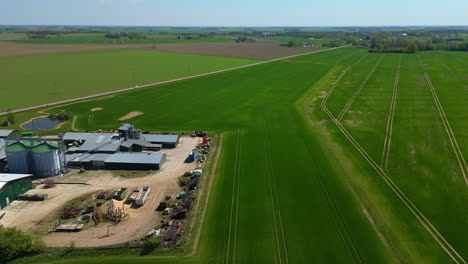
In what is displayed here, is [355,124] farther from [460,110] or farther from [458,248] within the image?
[458,248]

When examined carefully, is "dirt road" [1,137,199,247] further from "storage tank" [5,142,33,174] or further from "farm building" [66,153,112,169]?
"storage tank" [5,142,33,174]

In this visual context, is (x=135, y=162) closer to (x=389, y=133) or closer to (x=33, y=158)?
(x=33, y=158)

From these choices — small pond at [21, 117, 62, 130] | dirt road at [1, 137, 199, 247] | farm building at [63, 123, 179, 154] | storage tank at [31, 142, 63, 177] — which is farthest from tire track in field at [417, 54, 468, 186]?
small pond at [21, 117, 62, 130]

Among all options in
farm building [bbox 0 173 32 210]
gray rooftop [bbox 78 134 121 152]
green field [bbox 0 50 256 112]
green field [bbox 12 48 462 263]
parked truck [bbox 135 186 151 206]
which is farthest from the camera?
green field [bbox 0 50 256 112]

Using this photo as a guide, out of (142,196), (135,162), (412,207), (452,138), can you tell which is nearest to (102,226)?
(142,196)

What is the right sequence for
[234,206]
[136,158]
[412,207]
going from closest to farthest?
1. [412,207]
2. [234,206]
3. [136,158]

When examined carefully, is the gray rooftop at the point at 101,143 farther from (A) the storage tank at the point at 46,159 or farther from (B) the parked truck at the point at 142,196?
(B) the parked truck at the point at 142,196

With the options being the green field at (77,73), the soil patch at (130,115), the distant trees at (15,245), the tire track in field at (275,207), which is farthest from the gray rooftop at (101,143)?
the green field at (77,73)
